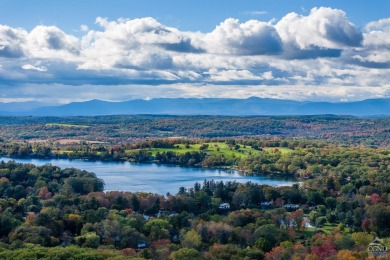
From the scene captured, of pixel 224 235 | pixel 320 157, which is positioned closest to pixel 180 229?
pixel 224 235

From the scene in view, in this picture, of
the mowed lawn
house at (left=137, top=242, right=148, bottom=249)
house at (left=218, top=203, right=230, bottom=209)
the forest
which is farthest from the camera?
the mowed lawn

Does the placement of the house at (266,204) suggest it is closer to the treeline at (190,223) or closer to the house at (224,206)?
the treeline at (190,223)

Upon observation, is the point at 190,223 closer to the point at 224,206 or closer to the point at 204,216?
the point at 204,216

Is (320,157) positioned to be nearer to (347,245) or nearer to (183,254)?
(347,245)

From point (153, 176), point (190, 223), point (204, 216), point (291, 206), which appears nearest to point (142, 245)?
point (190, 223)
